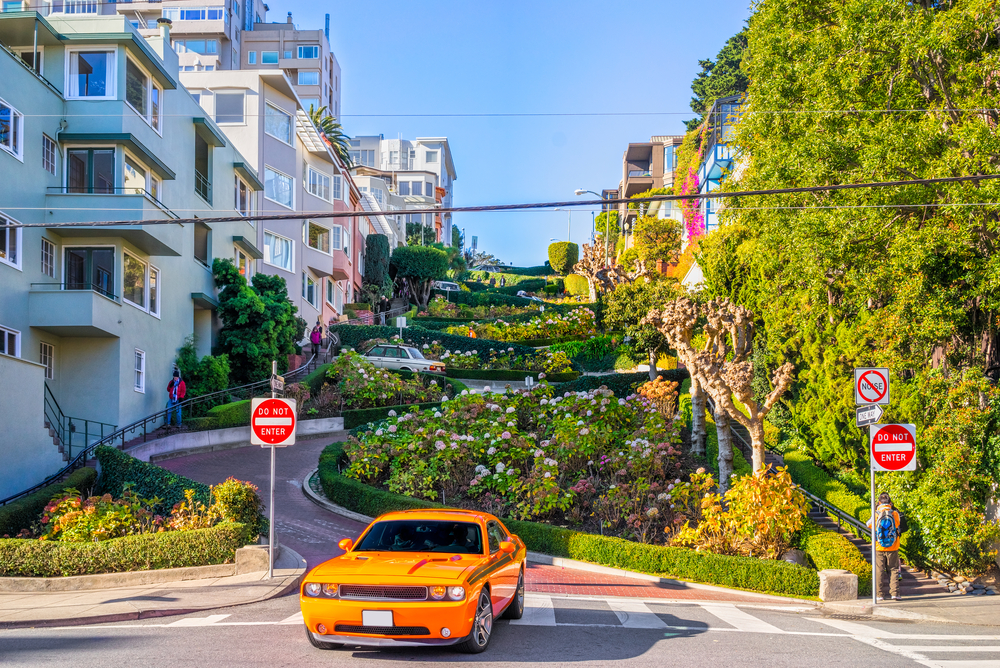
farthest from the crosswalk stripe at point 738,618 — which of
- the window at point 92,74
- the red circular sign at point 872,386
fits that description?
the window at point 92,74

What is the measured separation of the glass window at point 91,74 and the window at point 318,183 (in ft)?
66.8

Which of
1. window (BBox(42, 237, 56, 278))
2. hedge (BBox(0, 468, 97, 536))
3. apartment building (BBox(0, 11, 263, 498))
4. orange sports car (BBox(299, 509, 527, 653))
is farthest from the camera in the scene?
window (BBox(42, 237, 56, 278))

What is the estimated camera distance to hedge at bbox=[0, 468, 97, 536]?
1517cm

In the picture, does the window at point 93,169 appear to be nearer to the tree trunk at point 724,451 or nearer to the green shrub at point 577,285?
the tree trunk at point 724,451

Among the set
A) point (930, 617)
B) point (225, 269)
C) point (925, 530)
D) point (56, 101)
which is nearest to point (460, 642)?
point (930, 617)

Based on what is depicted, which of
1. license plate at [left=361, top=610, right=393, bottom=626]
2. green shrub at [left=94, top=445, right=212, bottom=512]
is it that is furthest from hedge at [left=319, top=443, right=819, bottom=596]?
license plate at [left=361, top=610, right=393, bottom=626]

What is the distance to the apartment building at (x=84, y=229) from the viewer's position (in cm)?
2045

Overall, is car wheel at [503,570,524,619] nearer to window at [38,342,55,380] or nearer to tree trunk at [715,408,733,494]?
tree trunk at [715,408,733,494]

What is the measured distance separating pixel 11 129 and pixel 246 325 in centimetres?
1118

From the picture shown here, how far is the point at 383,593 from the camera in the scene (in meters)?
8.09

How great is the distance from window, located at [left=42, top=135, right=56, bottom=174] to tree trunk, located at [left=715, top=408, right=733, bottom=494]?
17972mm

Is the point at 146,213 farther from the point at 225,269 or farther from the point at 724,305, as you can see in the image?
the point at 724,305

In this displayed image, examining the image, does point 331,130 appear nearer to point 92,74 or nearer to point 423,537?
point 92,74

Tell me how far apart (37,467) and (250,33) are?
79729mm
